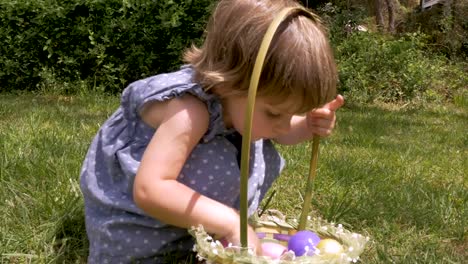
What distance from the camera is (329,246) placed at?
1646mm

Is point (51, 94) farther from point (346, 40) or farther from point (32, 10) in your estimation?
point (346, 40)

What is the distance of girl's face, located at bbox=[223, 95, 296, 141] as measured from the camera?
1.58 m

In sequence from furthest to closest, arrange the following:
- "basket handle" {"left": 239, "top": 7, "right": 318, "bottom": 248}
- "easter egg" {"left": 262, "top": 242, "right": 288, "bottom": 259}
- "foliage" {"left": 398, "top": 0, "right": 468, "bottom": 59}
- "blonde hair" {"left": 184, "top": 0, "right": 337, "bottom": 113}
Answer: "foliage" {"left": 398, "top": 0, "right": 468, "bottom": 59} < "easter egg" {"left": 262, "top": 242, "right": 288, "bottom": 259} < "blonde hair" {"left": 184, "top": 0, "right": 337, "bottom": 113} < "basket handle" {"left": 239, "top": 7, "right": 318, "bottom": 248}

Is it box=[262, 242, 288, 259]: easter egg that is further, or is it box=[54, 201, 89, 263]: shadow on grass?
box=[54, 201, 89, 263]: shadow on grass

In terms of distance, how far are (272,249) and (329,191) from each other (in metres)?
0.93

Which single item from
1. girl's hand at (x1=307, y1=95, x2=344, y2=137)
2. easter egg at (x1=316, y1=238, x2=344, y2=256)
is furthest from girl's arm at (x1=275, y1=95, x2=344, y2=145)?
easter egg at (x1=316, y1=238, x2=344, y2=256)

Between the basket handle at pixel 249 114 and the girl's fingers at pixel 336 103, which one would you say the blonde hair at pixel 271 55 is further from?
the girl's fingers at pixel 336 103

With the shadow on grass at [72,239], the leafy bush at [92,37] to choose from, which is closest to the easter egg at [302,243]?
the shadow on grass at [72,239]

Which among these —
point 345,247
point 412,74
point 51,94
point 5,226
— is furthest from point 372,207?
point 412,74

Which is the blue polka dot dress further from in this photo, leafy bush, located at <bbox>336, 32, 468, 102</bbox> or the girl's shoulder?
leafy bush, located at <bbox>336, 32, 468, 102</bbox>

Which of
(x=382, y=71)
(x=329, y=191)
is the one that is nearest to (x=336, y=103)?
(x=329, y=191)

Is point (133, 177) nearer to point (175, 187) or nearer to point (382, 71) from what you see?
point (175, 187)

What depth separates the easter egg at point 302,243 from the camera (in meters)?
1.61

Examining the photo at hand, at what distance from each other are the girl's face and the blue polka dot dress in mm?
33
